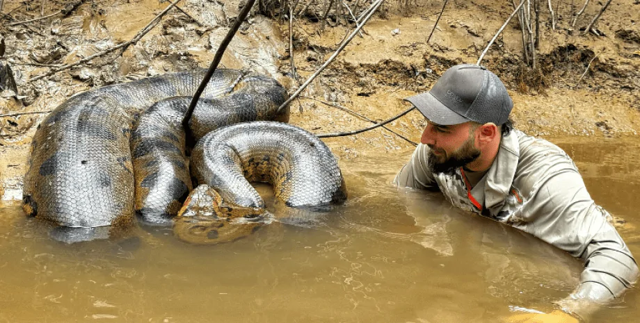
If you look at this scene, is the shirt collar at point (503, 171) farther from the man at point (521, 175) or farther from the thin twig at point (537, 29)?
the thin twig at point (537, 29)

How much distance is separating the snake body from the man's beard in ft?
7.36

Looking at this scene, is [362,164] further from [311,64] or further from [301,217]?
[311,64]

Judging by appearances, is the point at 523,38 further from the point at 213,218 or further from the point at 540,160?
the point at 213,218

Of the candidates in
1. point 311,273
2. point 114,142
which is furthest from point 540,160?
point 114,142

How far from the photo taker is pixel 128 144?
561 cm

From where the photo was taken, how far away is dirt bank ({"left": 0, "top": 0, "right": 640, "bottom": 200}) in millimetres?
7344

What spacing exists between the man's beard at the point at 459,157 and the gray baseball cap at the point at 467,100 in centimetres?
18

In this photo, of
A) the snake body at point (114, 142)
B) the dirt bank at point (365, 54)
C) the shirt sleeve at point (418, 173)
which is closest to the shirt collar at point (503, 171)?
the shirt sleeve at point (418, 173)

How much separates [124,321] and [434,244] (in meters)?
2.17

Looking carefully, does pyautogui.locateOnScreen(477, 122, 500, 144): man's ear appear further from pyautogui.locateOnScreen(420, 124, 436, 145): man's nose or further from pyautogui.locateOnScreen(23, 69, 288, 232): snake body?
pyautogui.locateOnScreen(23, 69, 288, 232): snake body

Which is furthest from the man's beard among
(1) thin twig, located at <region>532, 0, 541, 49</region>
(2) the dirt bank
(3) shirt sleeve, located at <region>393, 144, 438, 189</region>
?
(1) thin twig, located at <region>532, 0, 541, 49</region>

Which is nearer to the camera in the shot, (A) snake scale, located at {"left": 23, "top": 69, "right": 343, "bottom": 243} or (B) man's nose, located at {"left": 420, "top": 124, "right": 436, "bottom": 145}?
(B) man's nose, located at {"left": 420, "top": 124, "right": 436, "bottom": 145}

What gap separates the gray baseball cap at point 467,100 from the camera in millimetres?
3693

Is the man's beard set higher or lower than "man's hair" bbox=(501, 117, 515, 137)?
lower
